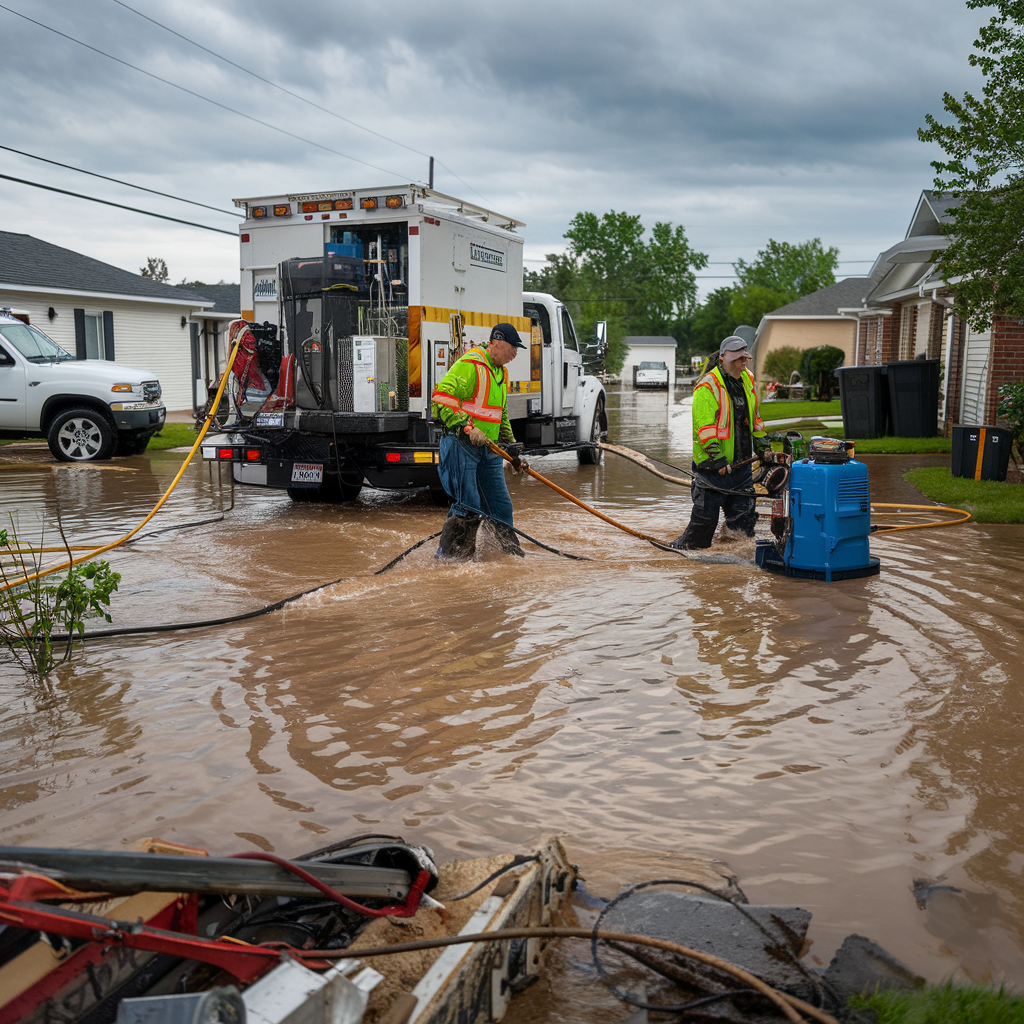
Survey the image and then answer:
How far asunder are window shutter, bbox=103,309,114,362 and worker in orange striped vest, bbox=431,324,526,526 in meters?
20.3

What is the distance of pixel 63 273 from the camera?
24844mm

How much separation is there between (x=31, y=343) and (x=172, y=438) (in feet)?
12.7

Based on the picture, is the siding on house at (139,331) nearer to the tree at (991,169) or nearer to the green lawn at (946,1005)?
the tree at (991,169)

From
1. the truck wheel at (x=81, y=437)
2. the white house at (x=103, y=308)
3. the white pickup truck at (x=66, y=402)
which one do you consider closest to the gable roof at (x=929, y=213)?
the white pickup truck at (x=66, y=402)

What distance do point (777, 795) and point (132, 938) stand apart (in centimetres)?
262

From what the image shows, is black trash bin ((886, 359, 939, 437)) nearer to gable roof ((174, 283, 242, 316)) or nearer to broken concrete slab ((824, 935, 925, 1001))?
broken concrete slab ((824, 935, 925, 1001))

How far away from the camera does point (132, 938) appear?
6.79 feet

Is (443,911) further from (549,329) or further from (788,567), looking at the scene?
(549,329)

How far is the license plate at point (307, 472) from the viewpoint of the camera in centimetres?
1079

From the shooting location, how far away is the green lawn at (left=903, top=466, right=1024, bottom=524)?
10.5 metres

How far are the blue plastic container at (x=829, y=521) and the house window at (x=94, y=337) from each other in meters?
22.2

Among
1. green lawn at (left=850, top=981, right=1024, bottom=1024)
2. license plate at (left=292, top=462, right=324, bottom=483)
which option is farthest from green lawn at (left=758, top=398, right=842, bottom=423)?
green lawn at (left=850, top=981, right=1024, bottom=1024)

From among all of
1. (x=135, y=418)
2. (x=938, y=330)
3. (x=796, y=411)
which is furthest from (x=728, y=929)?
(x=796, y=411)

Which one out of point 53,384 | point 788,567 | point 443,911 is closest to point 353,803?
point 443,911
